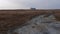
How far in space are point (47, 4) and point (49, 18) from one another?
0.46 ft

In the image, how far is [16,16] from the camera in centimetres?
90

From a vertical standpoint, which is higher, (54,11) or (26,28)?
(54,11)

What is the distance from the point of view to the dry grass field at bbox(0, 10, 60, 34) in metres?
0.88

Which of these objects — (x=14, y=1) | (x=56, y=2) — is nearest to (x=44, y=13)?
(x=56, y=2)

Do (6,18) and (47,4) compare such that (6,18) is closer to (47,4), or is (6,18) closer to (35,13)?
(35,13)

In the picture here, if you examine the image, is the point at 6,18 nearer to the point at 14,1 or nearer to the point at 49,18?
the point at 14,1

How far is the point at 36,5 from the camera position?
97 cm

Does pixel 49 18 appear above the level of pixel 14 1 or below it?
below

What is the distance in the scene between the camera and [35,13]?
90cm

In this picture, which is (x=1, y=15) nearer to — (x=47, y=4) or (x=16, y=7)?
(x=16, y=7)

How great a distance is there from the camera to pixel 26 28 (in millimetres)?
870

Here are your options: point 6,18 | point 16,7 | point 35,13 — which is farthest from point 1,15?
point 35,13

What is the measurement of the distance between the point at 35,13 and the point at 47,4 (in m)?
0.15

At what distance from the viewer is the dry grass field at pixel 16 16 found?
88cm
